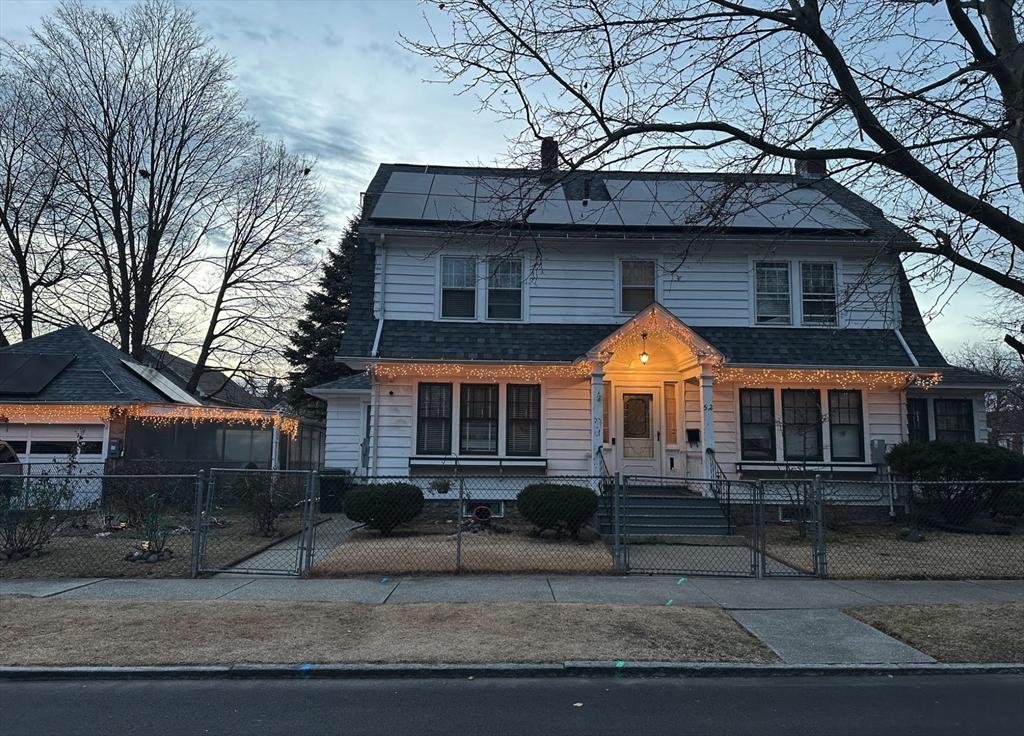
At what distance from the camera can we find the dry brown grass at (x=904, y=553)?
9.99 metres

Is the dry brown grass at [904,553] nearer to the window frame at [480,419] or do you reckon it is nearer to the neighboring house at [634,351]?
the neighboring house at [634,351]

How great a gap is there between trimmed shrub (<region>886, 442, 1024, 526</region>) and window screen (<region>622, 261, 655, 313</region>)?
6150 millimetres

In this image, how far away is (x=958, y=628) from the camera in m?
7.07

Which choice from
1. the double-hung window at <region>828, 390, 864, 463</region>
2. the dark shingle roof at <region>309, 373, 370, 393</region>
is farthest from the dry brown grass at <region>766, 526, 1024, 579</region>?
the dark shingle roof at <region>309, 373, 370, 393</region>

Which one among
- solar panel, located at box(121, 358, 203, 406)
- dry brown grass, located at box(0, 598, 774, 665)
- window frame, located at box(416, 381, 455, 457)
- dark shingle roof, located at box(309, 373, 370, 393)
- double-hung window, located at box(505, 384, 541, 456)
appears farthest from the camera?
solar panel, located at box(121, 358, 203, 406)

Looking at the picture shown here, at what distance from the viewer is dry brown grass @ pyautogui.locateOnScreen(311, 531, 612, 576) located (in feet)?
32.1

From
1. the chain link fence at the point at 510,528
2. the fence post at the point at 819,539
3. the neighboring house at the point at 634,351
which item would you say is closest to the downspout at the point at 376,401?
the neighboring house at the point at 634,351

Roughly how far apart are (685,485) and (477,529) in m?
4.69

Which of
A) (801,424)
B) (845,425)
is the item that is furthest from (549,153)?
(845,425)

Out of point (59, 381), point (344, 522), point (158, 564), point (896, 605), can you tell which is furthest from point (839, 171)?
point (59, 381)

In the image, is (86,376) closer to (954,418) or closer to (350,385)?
(350,385)

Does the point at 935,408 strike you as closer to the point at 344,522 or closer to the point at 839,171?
the point at 839,171

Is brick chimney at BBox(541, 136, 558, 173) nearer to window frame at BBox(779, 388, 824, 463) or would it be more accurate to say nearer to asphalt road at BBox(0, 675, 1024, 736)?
asphalt road at BBox(0, 675, 1024, 736)

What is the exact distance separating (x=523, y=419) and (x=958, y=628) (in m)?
9.05
